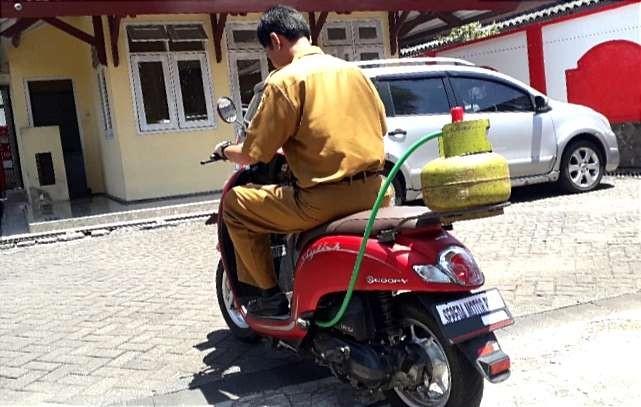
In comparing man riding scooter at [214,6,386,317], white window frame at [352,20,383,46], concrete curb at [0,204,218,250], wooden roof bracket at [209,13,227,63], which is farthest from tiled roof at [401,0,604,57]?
man riding scooter at [214,6,386,317]

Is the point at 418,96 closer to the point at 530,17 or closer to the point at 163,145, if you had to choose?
the point at 163,145

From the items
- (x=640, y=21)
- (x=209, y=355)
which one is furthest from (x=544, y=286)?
(x=640, y=21)

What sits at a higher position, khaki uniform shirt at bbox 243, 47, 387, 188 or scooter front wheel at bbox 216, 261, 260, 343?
khaki uniform shirt at bbox 243, 47, 387, 188

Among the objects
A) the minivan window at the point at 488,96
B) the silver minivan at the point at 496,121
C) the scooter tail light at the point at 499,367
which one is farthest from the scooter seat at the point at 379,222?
the minivan window at the point at 488,96

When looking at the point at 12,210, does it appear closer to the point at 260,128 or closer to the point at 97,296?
the point at 97,296

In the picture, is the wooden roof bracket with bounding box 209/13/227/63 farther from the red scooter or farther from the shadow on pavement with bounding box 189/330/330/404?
the red scooter

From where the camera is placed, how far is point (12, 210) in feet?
42.2

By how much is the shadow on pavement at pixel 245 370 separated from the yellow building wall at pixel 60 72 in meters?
9.92

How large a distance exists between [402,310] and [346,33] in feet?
34.6

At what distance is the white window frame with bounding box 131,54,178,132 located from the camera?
11.4 metres

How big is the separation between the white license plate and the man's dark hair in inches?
60.6

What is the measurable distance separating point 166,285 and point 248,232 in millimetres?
3016

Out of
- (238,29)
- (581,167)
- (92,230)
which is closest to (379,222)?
(581,167)

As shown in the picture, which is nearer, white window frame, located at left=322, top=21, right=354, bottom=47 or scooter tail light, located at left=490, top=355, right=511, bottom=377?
scooter tail light, located at left=490, top=355, right=511, bottom=377
